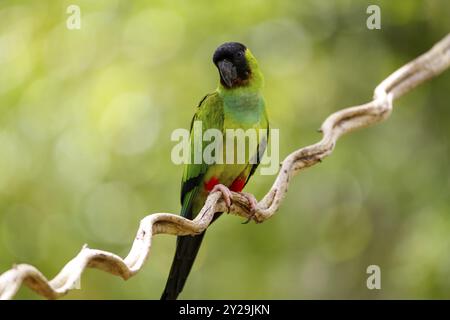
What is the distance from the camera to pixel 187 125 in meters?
7.05

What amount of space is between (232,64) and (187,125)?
232cm

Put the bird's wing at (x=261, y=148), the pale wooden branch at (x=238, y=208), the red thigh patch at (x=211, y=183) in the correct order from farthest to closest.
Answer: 1. the bird's wing at (x=261, y=148)
2. the red thigh patch at (x=211, y=183)
3. the pale wooden branch at (x=238, y=208)

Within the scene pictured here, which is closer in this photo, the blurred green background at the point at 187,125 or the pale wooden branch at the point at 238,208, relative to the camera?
the pale wooden branch at the point at 238,208

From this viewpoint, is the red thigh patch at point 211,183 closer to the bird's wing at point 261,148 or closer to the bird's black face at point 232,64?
the bird's wing at point 261,148

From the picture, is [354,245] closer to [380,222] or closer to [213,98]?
[380,222]

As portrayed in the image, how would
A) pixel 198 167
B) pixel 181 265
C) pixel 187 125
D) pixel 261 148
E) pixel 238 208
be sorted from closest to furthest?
pixel 238 208
pixel 181 265
pixel 198 167
pixel 261 148
pixel 187 125

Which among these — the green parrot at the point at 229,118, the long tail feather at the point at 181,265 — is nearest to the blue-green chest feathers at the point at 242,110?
the green parrot at the point at 229,118

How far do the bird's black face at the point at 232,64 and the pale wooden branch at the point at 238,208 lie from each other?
2.81ft

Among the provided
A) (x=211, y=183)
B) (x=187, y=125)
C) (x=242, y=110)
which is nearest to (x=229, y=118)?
(x=242, y=110)

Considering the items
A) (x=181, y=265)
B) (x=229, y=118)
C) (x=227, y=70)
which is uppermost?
(x=227, y=70)

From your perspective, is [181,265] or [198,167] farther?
[198,167]

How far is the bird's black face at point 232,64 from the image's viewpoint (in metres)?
4.77

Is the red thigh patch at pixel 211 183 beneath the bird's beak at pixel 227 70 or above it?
beneath

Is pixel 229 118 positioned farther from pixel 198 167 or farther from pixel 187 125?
pixel 187 125
